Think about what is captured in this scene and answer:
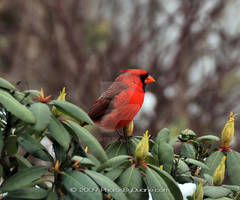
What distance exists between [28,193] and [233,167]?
0.54 m

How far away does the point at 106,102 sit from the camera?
1.04 metres

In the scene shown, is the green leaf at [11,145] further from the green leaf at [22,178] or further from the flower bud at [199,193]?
the flower bud at [199,193]

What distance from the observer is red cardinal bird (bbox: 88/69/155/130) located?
1019mm

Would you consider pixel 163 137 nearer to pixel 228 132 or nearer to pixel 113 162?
pixel 228 132

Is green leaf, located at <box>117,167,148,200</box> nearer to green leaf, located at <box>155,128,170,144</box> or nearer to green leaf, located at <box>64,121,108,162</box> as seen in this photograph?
green leaf, located at <box>64,121,108,162</box>

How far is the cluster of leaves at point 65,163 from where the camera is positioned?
74cm

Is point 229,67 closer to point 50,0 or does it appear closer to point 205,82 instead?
point 205,82

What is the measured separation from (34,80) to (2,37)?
768 millimetres

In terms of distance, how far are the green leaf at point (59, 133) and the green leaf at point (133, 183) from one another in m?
0.14

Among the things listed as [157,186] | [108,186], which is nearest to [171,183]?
[157,186]

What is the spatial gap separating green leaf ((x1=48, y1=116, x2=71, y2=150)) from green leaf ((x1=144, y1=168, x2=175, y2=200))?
181 millimetres

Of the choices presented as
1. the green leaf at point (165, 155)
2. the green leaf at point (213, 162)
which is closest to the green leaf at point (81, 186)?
the green leaf at point (165, 155)

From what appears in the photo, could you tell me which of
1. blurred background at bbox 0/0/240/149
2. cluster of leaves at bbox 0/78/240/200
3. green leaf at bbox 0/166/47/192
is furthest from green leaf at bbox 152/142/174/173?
blurred background at bbox 0/0/240/149

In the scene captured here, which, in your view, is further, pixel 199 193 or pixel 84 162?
pixel 199 193
